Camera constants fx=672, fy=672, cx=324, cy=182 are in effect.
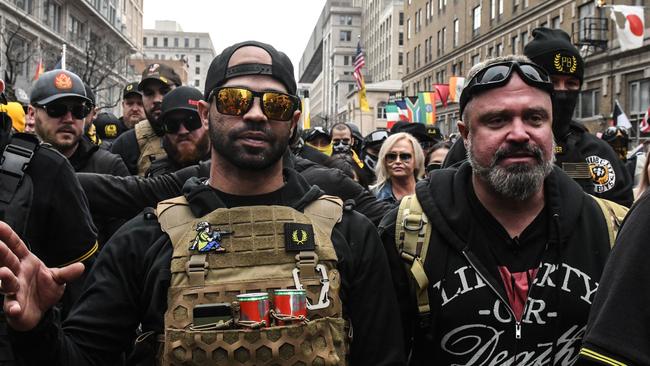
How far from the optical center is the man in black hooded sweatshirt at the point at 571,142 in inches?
178

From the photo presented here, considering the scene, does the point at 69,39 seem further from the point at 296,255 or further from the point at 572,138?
the point at 296,255

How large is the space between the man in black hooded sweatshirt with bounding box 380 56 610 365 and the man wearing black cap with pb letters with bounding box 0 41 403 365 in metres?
0.33

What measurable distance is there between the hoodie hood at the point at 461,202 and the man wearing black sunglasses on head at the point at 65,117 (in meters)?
2.51

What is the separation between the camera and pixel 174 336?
A: 98.0 inches

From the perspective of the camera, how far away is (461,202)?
3127mm

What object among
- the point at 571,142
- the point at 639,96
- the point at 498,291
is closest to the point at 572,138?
the point at 571,142

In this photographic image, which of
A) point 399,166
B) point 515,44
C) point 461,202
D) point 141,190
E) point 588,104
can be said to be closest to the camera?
point 461,202

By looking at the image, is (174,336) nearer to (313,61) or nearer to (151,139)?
(151,139)

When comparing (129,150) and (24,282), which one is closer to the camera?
(24,282)

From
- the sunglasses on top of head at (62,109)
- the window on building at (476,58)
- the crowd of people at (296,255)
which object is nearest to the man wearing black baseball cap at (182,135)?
the sunglasses on top of head at (62,109)

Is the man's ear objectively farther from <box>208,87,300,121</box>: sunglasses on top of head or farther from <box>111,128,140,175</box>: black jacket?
<box>111,128,140,175</box>: black jacket

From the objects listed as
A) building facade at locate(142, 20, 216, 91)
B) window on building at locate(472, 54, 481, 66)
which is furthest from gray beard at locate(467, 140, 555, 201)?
building facade at locate(142, 20, 216, 91)

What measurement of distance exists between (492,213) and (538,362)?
68 cm

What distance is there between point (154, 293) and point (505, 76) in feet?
5.89
